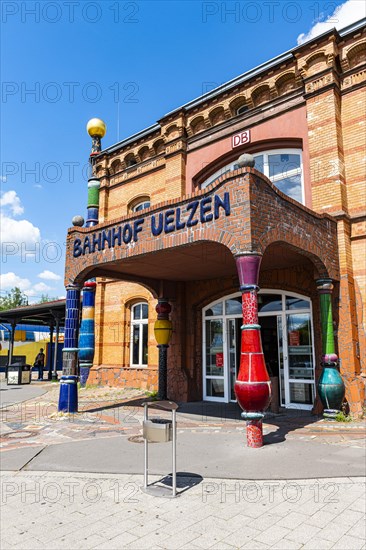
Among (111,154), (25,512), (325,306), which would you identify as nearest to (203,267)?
(325,306)

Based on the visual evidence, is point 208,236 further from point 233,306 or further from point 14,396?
point 14,396

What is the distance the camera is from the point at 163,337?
12.1 m

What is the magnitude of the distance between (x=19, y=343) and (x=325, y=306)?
116 feet

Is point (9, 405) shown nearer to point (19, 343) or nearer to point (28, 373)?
point (28, 373)

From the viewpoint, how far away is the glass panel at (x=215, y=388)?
1198 cm

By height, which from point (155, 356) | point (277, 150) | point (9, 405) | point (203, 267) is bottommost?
point (9, 405)

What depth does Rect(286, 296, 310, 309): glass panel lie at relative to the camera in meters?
10.3

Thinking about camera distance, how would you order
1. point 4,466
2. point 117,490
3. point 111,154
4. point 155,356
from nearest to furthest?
1. point 117,490
2. point 4,466
3. point 155,356
4. point 111,154

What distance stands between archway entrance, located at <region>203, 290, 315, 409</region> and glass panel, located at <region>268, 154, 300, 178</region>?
11.2 feet

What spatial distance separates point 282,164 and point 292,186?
83 cm

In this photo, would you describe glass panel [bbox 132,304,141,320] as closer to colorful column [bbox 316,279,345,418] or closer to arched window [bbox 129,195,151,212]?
arched window [bbox 129,195,151,212]

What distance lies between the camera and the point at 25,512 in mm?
4215

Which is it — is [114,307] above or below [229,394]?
above

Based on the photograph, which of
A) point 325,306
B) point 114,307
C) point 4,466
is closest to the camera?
point 4,466
